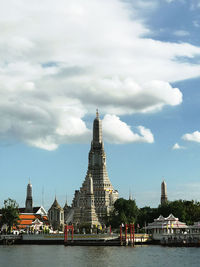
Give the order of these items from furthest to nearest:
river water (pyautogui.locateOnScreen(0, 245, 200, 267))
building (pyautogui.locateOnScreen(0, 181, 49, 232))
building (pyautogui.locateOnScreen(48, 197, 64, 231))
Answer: building (pyautogui.locateOnScreen(48, 197, 64, 231)), building (pyautogui.locateOnScreen(0, 181, 49, 232)), river water (pyautogui.locateOnScreen(0, 245, 200, 267))

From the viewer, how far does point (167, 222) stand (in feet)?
419

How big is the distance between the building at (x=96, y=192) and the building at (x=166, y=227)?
31.8 metres

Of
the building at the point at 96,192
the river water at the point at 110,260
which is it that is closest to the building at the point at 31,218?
the building at the point at 96,192

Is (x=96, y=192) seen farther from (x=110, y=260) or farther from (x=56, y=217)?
(x=110, y=260)

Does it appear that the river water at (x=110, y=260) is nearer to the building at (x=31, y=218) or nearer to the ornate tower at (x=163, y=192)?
the building at (x=31, y=218)

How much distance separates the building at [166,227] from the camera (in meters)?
126

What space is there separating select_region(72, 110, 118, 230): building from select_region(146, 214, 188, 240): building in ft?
104

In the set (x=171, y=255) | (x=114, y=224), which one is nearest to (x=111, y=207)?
(x=114, y=224)

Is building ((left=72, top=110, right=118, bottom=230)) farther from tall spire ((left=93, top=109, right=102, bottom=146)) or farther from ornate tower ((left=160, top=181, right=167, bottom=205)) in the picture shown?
ornate tower ((left=160, top=181, right=167, bottom=205))

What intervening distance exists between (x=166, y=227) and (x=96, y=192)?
5378 centimetres

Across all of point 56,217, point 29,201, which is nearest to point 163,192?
Result: point 56,217

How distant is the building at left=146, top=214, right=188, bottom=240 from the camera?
126 meters

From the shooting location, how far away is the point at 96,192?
581 feet

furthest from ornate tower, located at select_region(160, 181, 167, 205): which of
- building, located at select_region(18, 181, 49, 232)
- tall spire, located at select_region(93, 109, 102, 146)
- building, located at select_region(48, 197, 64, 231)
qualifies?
building, located at select_region(18, 181, 49, 232)
